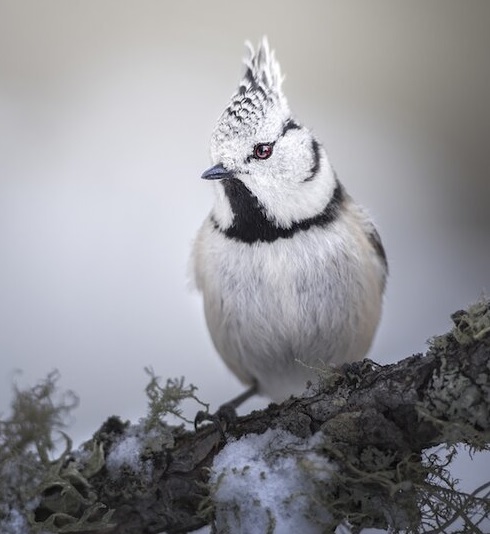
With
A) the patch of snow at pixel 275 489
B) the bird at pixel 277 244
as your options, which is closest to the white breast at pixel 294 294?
the bird at pixel 277 244

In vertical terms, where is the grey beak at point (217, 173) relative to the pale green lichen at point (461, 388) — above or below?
above

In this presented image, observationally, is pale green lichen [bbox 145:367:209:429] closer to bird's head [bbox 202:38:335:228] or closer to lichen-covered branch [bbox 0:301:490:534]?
lichen-covered branch [bbox 0:301:490:534]

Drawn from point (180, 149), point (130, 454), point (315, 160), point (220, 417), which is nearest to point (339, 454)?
point (220, 417)

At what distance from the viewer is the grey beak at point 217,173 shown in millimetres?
2055

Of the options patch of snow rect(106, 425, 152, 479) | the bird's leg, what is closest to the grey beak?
the bird's leg

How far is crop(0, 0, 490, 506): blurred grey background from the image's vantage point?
2932 mm

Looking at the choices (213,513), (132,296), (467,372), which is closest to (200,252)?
(132,296)

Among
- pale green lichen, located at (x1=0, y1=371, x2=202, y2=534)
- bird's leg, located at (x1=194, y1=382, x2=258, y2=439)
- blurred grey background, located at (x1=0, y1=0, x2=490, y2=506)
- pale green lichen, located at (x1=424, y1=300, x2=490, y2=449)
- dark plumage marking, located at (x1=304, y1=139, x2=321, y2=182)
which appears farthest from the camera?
blurred grey background, located at (x1=0, y1=0, x2=490, y2=506)

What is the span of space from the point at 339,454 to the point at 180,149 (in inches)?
74.8

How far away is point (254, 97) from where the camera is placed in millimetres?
2123

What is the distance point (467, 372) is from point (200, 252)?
3.60 ft

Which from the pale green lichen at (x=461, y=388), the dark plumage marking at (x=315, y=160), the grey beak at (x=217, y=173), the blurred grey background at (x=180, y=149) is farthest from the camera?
the blurred grey background at (x=180, y=149)

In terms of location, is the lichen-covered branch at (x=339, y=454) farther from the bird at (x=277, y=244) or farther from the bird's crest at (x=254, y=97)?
the bird's crest at (x=254, y=97)

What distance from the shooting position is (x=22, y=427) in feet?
5.14
